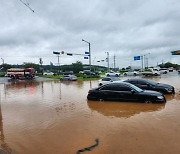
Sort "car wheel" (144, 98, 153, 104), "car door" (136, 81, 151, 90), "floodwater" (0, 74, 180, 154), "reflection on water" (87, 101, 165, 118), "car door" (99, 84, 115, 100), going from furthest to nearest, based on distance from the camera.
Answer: "car door" (136, 81, 151, 90) → "car door" (99, 84, 115, 100) → "car wheel" (144, 98, 153, 104) → "reflection on water" (87, 101, 165, 118) → "floodwater" (0, 74, 180, 154)

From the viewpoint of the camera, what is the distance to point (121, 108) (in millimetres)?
15391

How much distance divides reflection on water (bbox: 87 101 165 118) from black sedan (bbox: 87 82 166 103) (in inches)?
20.5

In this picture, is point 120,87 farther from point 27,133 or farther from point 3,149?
point 3,149

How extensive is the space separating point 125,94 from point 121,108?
2.10 meters

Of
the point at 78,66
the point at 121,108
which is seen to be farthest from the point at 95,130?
the point at 78,66

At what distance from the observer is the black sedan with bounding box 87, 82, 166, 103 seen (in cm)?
1652

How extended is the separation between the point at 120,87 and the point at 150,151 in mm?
9768

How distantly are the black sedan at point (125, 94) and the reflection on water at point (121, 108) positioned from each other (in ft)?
1.71

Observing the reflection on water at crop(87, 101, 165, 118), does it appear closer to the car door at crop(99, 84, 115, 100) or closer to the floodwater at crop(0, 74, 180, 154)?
the floodwater at crop(0, 74, 180, 154)

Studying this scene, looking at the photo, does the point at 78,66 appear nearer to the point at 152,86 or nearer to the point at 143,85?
the point at 143,85

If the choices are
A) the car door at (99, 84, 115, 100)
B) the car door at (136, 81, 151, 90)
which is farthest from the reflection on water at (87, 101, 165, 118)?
the car door at (136, 81, 151, 90)

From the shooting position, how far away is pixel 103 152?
801 cm

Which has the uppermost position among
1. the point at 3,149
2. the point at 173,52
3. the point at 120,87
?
the point at 173,52

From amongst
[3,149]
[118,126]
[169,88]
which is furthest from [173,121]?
[169,88]
